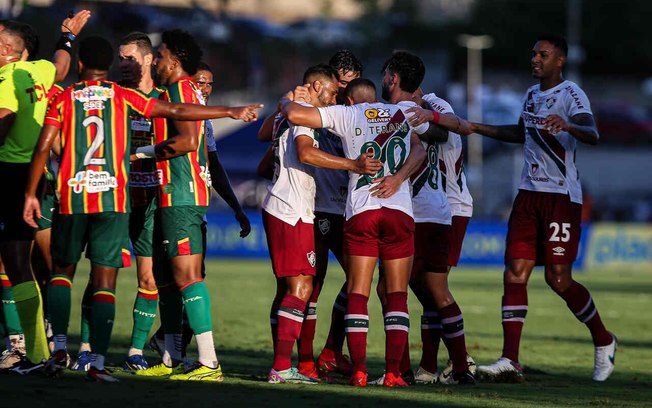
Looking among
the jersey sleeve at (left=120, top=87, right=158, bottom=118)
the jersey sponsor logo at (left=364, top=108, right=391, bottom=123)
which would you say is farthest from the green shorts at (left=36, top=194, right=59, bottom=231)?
the jersey sponsor logo at (left=364, top=108, right=391, bottom=123)

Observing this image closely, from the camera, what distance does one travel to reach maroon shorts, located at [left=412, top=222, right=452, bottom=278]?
10562 millimetres

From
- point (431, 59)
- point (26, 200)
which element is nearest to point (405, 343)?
point (26, 200)

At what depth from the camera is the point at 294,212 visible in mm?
9867

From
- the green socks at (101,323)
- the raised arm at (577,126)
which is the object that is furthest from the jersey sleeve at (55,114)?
the raised arm at (577,126)

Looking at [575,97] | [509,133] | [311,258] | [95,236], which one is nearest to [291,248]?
[311,258]

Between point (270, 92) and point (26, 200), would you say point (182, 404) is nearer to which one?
point (26, 200)

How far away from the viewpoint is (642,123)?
2283 inches

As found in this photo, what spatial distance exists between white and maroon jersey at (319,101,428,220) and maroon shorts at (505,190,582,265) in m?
2.10

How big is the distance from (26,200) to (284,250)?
208 centimetres

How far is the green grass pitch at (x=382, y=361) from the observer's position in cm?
836

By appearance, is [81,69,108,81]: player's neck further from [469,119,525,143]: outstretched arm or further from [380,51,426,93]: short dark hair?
[469,119,525,143]: outstretched arm

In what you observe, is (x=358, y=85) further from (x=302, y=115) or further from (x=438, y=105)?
(x=438, y=105)

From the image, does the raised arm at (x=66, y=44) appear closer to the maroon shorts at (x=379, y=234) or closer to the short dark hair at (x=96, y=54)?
the short dark hair at (x=96, y=54)

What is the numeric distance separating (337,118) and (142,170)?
170 cm
